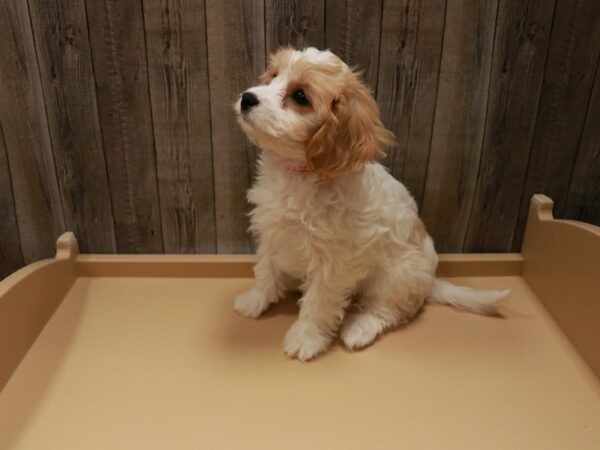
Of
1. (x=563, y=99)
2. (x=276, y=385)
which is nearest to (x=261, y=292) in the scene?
(x=276, y=385)

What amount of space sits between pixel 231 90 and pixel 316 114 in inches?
20.4

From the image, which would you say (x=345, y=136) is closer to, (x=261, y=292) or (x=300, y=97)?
(x=300, y=97)

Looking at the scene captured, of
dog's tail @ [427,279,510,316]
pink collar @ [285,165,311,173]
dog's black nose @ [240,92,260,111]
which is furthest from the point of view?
dog's tail @ [427,279,510,316]

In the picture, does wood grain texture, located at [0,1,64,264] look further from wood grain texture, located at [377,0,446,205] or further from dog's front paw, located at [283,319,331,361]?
wood grain texture, located at [377,0,446,205]

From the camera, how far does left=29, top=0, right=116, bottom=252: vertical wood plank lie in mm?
1551

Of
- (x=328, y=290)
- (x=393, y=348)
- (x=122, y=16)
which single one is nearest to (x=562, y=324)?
(x=393, y=348)

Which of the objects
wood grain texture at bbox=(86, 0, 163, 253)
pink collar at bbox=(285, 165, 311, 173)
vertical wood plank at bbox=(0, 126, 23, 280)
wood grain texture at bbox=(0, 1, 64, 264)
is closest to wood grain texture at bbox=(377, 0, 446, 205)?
pink collar at bbox=(285, 165, 311, 173)

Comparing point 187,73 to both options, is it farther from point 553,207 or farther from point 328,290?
point 553,207

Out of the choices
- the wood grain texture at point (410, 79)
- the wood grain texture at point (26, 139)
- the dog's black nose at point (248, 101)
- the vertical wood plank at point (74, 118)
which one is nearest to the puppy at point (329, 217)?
the dog's black nose at point (248, 101)

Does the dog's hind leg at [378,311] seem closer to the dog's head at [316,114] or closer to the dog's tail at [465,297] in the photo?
the dog's tail at [465,297]

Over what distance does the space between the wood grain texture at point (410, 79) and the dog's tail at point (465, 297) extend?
1.18 feet

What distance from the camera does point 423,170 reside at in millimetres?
1790

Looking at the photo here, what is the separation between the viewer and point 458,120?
1.71 meters

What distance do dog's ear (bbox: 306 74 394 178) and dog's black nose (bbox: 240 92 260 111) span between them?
16 centimetres
